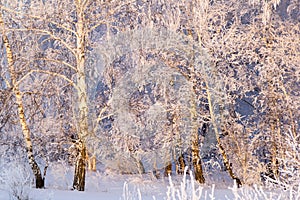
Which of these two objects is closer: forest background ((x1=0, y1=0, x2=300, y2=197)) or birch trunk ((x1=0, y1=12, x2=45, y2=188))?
birch trunk ((x1=0, y1=12, x2=45, y2=188))

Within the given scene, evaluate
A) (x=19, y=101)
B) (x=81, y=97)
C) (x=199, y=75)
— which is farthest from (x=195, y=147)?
(x=19, y=101)

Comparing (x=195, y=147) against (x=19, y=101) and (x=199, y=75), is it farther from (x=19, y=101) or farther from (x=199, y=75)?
(x=19, y=101)

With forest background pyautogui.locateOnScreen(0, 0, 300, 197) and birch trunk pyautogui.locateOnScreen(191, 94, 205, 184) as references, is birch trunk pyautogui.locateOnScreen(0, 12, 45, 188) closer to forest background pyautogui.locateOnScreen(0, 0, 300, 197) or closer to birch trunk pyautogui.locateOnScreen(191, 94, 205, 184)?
forest background pyautogui.locateOnScreen(0, 0, 300, 197)

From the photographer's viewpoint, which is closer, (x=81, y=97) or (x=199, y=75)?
(x=81, y=97)

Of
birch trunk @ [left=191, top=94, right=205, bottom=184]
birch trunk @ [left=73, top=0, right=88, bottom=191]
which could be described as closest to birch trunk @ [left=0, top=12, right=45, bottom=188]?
birch trunk @ [left=73, top=0, right=88, bottom=191]

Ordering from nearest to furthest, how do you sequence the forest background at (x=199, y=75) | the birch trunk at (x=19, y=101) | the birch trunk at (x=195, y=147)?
the birch trunk at (x=19, y=101)
the forest background at (x=199, y=75)
the birch trunk at (x=195, y=147)

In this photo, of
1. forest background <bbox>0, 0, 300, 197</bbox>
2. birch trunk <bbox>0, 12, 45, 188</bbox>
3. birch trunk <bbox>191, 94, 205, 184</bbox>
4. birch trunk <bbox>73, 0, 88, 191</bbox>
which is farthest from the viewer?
birch trunk <bbox>191, 94, 205, 184</bbox>

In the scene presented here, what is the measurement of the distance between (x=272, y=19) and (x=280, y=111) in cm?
334

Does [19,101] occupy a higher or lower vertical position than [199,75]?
lower

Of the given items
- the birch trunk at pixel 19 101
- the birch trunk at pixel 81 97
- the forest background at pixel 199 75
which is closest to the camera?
the birch trunk at pixel 19 101

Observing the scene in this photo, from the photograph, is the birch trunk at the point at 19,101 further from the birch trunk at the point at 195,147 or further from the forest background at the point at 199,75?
the birch trunk at the point at 195,147

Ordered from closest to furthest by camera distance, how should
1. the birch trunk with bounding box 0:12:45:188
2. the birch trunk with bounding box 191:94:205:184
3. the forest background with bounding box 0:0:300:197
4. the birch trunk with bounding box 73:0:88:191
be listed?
the birch trunk with bounding box 0:12:45:188
the birch trunk with bounding box 73:0:88:191
the forest background with bounding box 0:0:300:197
the birch trunk with bounding box 191:94:205:184

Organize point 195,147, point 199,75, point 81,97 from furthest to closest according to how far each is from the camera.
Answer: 1. point 195,147
2. point 199,75
3. point 81,97

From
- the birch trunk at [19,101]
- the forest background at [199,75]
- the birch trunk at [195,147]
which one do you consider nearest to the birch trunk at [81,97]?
the birch trunk at [19,101]
